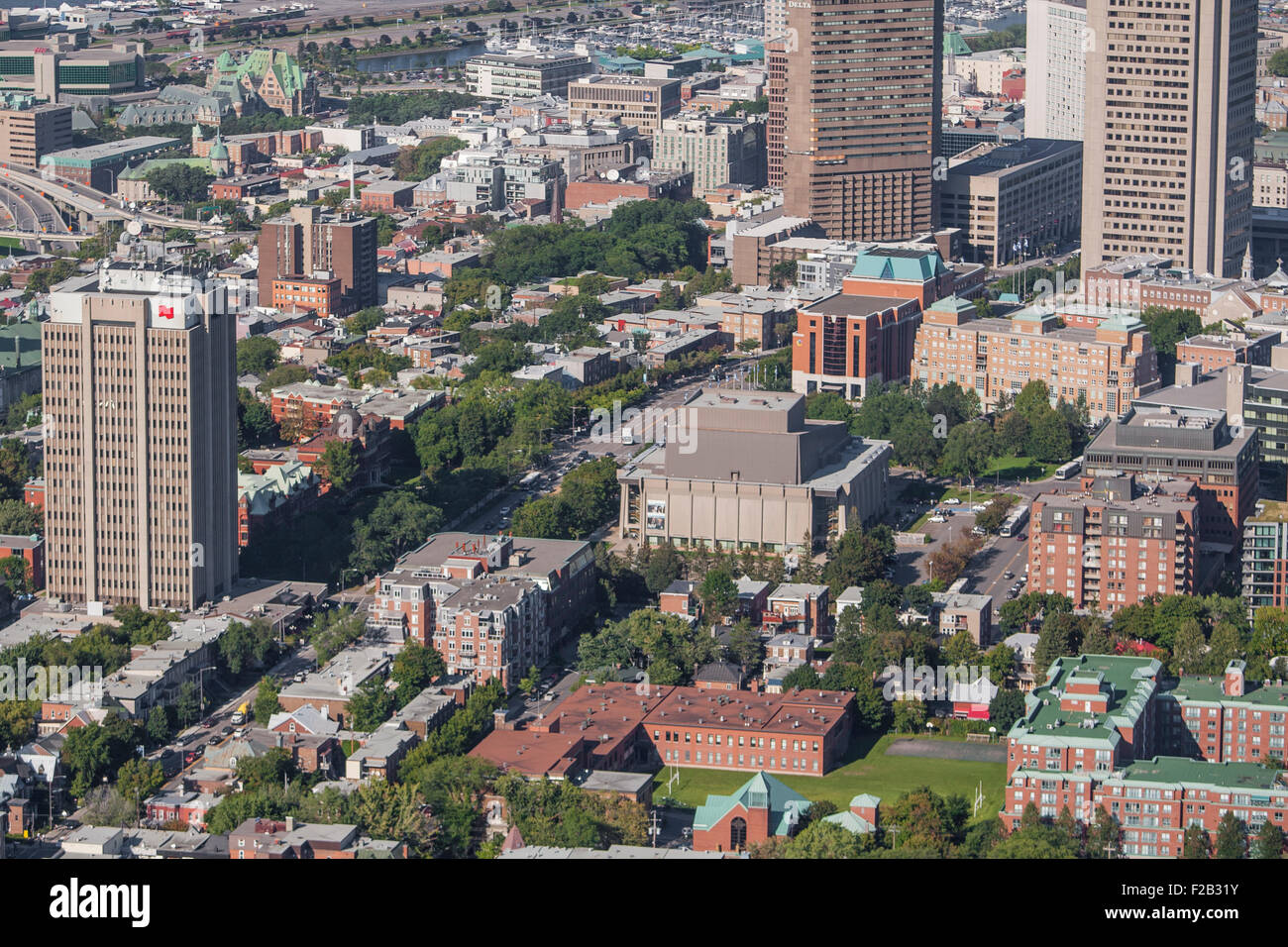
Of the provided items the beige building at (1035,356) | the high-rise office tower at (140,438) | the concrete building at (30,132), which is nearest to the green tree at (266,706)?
the high-rise office tower at (140,438)

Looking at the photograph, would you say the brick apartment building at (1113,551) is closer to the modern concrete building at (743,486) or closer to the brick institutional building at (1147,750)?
the brick institutional building at (1147,750)

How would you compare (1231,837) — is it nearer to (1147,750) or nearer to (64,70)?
(1147,750)

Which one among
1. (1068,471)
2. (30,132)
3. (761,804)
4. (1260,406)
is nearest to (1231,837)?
(761,804)

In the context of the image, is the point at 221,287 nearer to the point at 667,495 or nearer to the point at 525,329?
the point at 667,495

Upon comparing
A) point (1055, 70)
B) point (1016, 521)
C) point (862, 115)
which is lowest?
point (1016, 521)

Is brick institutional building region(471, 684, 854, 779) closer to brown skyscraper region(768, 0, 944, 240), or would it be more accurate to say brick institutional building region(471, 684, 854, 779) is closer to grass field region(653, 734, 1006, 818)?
grass field region(653, 734, 1006, 818)

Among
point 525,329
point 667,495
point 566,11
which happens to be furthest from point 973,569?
point 566,11
